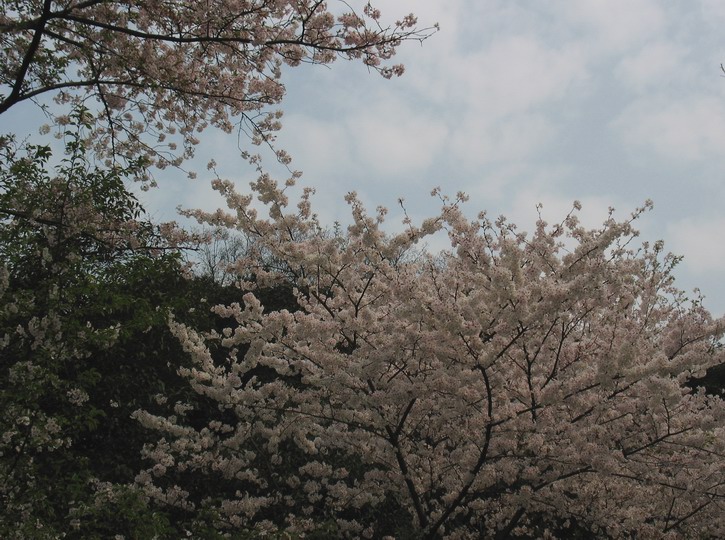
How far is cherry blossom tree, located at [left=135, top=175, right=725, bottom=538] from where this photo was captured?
191 inches

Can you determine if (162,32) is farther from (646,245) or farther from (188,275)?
(646,245)

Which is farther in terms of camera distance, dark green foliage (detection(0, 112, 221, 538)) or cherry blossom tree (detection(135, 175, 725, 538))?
cherry blossom tree (detection(135, 175, 725, 538))

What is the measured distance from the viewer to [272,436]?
6.11 m

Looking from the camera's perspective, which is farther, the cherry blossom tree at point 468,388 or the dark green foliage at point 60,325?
the cherry blossom tree at point 468,388

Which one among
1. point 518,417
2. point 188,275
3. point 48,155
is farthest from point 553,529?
point 48,155

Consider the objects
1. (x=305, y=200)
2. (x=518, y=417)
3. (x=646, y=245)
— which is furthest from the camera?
(x=646, y=245)

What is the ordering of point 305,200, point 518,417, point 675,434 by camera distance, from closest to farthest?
point 518,417 → point 675,434 → point 305,200

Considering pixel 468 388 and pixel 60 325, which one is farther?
pixel 468 388

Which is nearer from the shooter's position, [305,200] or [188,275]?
[305,200]

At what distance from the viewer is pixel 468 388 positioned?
5145mm

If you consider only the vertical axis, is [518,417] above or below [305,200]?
below

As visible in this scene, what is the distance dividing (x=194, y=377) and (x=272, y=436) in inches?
36.4

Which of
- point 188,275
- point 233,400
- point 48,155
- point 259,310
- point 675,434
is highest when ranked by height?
point 188,275

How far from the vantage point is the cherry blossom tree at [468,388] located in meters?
4.86
